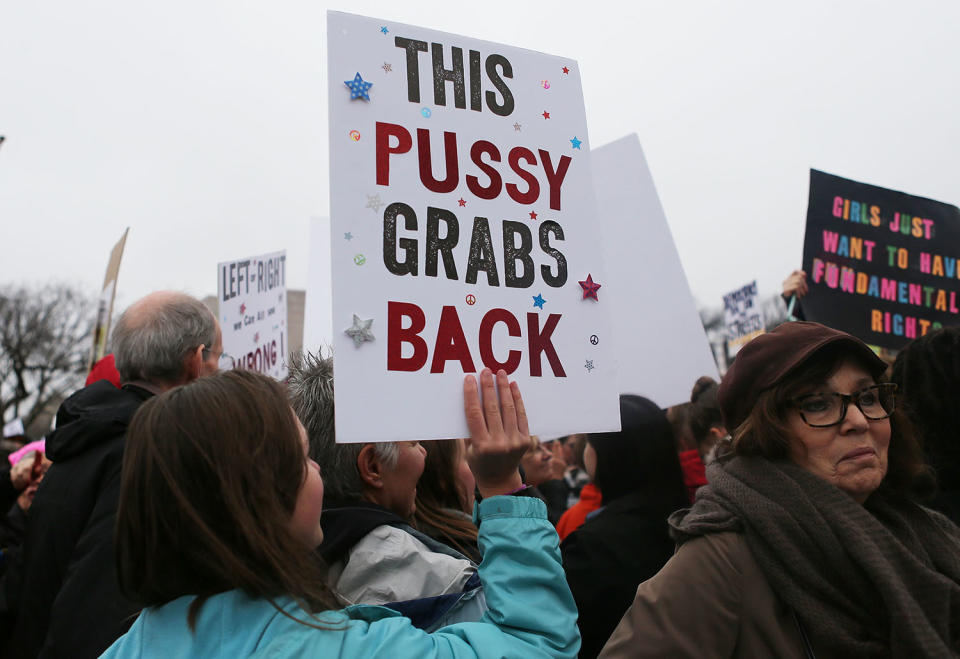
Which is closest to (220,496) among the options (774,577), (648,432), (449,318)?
(449,318)

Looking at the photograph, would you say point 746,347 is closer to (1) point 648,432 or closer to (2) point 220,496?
(1) point 648,432

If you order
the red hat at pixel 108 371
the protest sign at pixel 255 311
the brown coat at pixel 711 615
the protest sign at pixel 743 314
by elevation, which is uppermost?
the protest sign at pixel 743 314

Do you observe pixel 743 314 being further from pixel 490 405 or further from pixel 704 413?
pixel 490 405

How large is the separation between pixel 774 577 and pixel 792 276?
315 cm

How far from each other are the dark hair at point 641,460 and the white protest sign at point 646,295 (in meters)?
0.24

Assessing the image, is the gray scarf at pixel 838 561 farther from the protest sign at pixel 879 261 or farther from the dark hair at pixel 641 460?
the protest sign at pixel 879 261

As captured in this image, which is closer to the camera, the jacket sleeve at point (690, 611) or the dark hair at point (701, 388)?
the jacket sleeve at point (690, 611)

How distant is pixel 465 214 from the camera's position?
205cm

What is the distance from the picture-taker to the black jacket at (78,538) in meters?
2.32

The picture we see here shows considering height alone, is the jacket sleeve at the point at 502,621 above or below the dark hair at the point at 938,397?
below

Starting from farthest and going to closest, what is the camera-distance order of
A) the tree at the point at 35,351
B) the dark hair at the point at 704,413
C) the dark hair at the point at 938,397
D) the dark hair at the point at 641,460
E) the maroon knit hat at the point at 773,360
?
1. the tree at the point at 35,351
2. the dark hair at the point at 704,413
3. the dark hair at the point at 641,460
4. the dark hair at the point at 938,397
5. the maroon knit hat at the point at 773,360

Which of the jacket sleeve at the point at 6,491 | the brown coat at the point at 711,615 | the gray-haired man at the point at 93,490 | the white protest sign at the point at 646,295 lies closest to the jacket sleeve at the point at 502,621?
the brown coat at the point at 711,615

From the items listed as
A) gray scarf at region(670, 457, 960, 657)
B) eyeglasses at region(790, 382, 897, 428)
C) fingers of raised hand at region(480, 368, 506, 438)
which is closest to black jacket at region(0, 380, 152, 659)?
fingers of raised hand at region(480, 368, 506, 438)

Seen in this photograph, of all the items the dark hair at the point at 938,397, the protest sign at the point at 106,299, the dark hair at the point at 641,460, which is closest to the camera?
the dark hair at the point at 938,397
